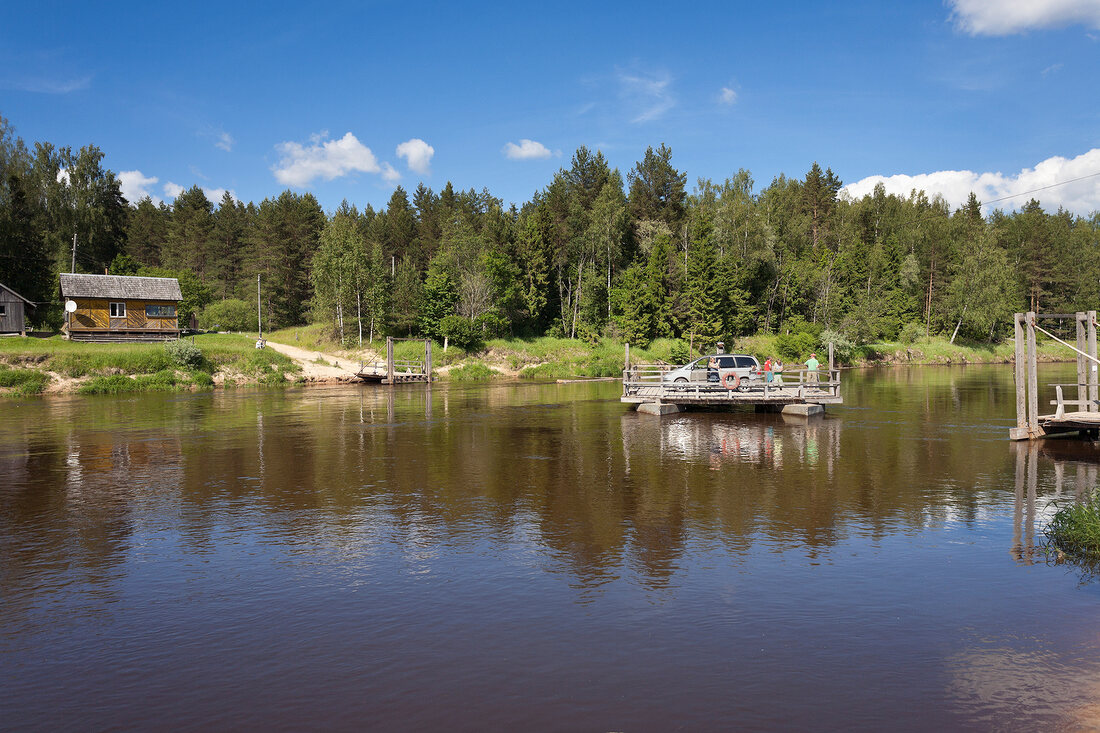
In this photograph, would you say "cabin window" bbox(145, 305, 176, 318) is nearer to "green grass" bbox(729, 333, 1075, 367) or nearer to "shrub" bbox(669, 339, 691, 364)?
"shrub" bbox(669, 339, 691, 364)

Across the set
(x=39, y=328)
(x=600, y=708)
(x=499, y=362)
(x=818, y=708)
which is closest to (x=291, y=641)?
(x=600, y=708)

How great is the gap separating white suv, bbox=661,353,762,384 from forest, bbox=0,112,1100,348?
112 feet

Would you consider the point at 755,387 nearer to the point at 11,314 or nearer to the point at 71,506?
the point at 71,506

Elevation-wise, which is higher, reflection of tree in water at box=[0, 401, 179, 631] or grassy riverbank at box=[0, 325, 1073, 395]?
grassy riverbank at box=[0, 325, 1073, 395]

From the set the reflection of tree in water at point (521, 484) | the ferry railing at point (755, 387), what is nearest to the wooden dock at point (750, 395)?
the ferry railing at point (755, 387)

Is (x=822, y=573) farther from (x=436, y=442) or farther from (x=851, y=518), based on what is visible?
(x=436, y=442)

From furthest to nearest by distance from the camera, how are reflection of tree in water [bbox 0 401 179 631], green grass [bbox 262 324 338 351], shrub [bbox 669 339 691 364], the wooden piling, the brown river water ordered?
shrub [bbox 669 339 691 364], green grass [bbox 262 324 338 351], the wooden piling, reflection of tree in water [bbox 0 401 179 631], the brown river water

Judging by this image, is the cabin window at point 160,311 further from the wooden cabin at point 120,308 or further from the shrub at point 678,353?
the shrub at point 678,353

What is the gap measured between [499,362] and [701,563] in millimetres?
58722

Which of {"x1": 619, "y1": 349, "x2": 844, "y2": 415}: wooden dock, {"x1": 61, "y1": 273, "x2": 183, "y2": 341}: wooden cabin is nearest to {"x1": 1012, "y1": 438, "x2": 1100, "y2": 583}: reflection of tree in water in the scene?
{"x1": 619, "y1": 349, "x2": 844, "y2": 415}: wooden dock

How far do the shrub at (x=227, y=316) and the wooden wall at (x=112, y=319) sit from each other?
14924 millimetres

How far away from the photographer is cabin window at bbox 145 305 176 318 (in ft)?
207

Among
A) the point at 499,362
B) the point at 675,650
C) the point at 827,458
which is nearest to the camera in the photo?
the point at 675,650

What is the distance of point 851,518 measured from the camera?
15.2m
